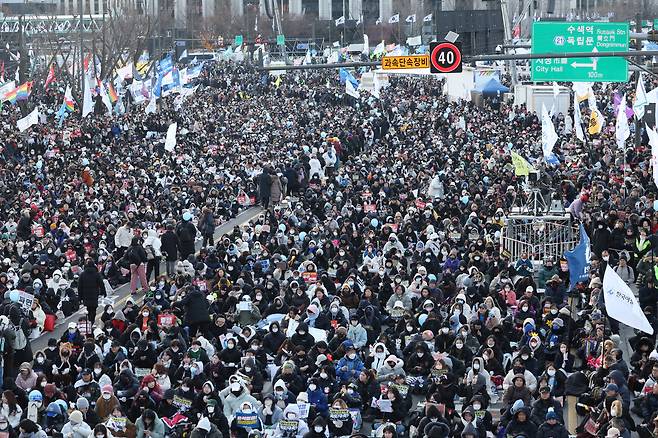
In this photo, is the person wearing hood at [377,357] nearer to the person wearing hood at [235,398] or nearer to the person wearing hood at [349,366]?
the person wearing hood at [349,366]

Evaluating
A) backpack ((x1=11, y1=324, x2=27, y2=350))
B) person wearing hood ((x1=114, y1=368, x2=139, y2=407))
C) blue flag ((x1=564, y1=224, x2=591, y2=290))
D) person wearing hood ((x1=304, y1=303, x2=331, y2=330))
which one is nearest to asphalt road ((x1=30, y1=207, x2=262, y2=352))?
backpack ((x1=11, y1=324, x2=27, y2=350))

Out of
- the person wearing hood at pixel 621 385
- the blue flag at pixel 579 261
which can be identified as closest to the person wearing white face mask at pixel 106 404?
the person wearing hood at pixel 621 385

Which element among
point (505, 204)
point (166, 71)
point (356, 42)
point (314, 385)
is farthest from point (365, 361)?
point (356, 42)

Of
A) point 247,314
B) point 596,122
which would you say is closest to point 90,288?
point 247,314

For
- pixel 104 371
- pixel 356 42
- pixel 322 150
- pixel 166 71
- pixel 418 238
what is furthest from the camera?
pixel 356 42

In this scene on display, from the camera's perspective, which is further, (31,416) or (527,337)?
(527,337)

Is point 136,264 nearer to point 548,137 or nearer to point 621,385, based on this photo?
point 621,385

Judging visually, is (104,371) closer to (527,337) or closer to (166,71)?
(527,337)

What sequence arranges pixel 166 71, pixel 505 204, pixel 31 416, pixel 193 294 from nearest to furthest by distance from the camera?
pixel 31 416
pixel 193 294
pixel 505 204
pixel 166 71
